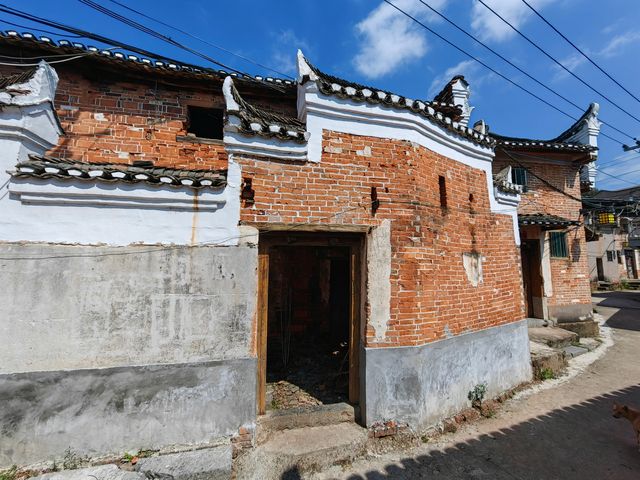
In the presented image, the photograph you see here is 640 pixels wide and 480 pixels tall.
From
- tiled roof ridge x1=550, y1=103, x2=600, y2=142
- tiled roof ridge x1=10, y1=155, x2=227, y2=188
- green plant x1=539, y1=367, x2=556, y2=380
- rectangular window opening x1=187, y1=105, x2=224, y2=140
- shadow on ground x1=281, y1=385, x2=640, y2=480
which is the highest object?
tiled roof ridge x1=550, y1=103, x2=600, y2=142

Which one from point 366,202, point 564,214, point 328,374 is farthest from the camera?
point 564,214

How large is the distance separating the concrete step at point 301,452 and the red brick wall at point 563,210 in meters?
9.65

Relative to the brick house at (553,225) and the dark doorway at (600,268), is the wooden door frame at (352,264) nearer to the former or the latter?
the brick house at (553,225)

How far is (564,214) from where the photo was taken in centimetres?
1054

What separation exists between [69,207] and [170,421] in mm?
2749

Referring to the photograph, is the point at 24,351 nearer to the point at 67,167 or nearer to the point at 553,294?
the point at 67,167

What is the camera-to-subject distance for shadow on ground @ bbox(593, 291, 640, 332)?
11.3 m

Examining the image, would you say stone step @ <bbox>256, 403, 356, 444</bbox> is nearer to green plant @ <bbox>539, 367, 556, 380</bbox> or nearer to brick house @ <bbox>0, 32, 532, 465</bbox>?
brick house @ <bbox>0, 32, 532, 465</bbox>

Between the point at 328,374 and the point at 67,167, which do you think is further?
the point at 328,374

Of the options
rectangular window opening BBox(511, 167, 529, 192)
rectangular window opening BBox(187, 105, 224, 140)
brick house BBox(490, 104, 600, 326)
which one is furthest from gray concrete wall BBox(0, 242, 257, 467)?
rectangular window opening BBox(511, 167, 529, 192)

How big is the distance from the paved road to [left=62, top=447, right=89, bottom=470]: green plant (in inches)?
106

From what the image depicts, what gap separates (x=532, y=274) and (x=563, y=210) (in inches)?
112

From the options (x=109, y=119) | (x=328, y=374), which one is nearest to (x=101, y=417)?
(x=328, y=374)

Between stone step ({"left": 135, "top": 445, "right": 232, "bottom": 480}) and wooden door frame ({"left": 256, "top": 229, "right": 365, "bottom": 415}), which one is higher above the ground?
wooden door frame ({"left": 256, "top": 229, "right": 365, "bottom": 415})
